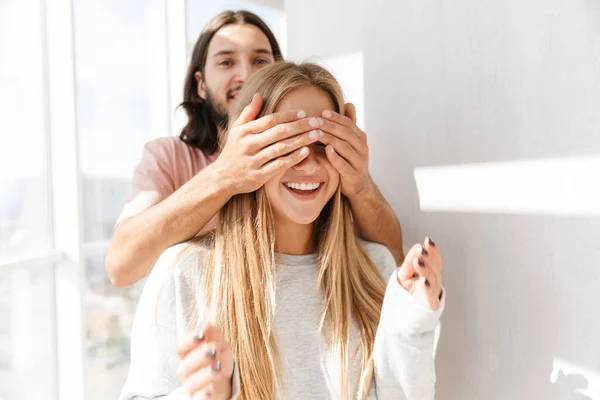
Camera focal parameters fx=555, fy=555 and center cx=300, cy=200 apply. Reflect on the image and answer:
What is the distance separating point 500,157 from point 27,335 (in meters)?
2.01

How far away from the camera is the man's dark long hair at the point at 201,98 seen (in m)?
1.77

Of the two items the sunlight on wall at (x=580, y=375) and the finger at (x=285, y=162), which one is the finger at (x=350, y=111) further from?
the sunlight on wall at (x=580, y=375)

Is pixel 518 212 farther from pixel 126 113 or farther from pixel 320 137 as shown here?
pixel 126 113

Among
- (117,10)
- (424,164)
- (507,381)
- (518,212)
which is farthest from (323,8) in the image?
(117,10)

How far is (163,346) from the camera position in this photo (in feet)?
3.53

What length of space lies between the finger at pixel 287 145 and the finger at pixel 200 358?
41 cm

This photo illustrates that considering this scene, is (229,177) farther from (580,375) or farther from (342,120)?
(580,375)

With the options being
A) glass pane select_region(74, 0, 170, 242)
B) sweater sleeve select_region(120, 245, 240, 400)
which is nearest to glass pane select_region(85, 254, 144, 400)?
glass pane select_region(74, 0, 170, 242)

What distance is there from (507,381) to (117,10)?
2732 mm

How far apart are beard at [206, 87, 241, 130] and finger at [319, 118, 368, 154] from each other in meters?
0.68

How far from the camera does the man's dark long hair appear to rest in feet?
5.81

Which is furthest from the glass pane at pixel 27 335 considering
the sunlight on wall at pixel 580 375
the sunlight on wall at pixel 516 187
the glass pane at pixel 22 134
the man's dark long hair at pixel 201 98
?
the sunlight on wall at pixel 580 375

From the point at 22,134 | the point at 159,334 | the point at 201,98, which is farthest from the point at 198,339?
the point at 22,134

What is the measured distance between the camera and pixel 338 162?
1.14 m
